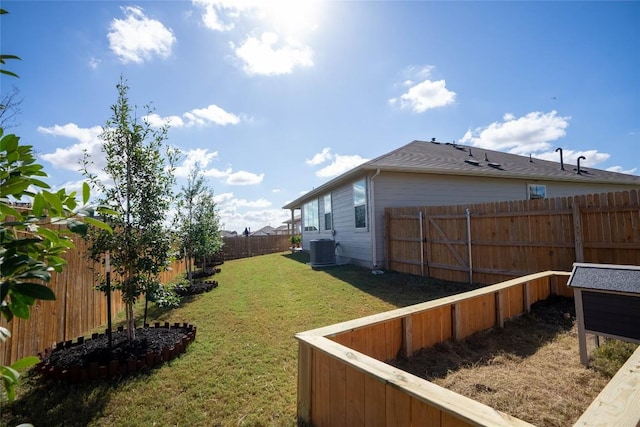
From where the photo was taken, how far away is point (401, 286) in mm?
7301

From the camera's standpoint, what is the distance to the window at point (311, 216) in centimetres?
1628

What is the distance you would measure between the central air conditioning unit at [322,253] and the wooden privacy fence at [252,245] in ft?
29.7

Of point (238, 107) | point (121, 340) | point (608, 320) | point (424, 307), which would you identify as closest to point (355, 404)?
point (424, 307)

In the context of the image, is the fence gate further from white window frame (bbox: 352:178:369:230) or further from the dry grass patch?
the dry grass patch

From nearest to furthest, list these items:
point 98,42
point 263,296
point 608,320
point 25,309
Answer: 1. point 25,309
2. point 608,320
3. point 98,42
4. point 263,296

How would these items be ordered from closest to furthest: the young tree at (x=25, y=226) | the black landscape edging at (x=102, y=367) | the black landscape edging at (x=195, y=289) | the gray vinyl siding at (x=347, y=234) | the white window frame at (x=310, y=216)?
the young tree at (x=25, y=226), the black landscape edging at (x=102, y=367), the black landscape edging at (x=195, y=289), the gray vinyl siding at (x=347, y=234), the white window frame at (x=310, y=216)

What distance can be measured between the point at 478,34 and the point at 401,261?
22.1 ft

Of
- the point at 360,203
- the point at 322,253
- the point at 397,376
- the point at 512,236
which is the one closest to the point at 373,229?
the point at 360,203

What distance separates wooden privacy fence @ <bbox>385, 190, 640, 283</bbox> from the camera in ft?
16.9

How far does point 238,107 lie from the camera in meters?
9.26

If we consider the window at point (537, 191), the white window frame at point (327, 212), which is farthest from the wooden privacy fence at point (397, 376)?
the window at point (537, 191)

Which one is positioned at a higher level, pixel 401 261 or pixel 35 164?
pixel 35 164

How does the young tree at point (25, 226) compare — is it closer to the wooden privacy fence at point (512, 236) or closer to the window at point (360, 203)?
the wooden privacy fence at point (512, 236)

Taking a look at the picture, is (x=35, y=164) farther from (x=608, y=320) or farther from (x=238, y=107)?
(x=238, y=107)
